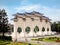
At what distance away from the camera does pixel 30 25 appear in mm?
19609

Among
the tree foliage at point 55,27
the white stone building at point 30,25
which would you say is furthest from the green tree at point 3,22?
the tree foliage at point 55,27

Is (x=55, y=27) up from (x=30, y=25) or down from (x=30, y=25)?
down

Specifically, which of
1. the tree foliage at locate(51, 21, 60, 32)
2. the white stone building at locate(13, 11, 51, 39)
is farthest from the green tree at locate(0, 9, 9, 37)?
the tree foliage at locate(51, 21, 60, 32)

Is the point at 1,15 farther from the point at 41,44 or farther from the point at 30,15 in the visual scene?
the point at 41,44

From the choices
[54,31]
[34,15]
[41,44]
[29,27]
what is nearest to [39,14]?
[34,15]

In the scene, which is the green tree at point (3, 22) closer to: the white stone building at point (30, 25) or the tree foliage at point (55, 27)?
the white stone building at point (30, 25)

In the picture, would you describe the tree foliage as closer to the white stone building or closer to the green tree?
the white stone building

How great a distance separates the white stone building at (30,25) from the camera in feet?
60.9

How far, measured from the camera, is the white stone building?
1856 cm

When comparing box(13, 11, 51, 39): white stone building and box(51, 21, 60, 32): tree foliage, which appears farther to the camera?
box(51, 21, 60, 32): tree foliage

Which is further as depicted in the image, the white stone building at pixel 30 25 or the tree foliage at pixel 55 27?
the tree foliage at pixel 55 27

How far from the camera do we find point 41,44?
12.7 m

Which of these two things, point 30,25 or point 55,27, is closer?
point 30,25

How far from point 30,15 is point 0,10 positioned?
3.72 meters
